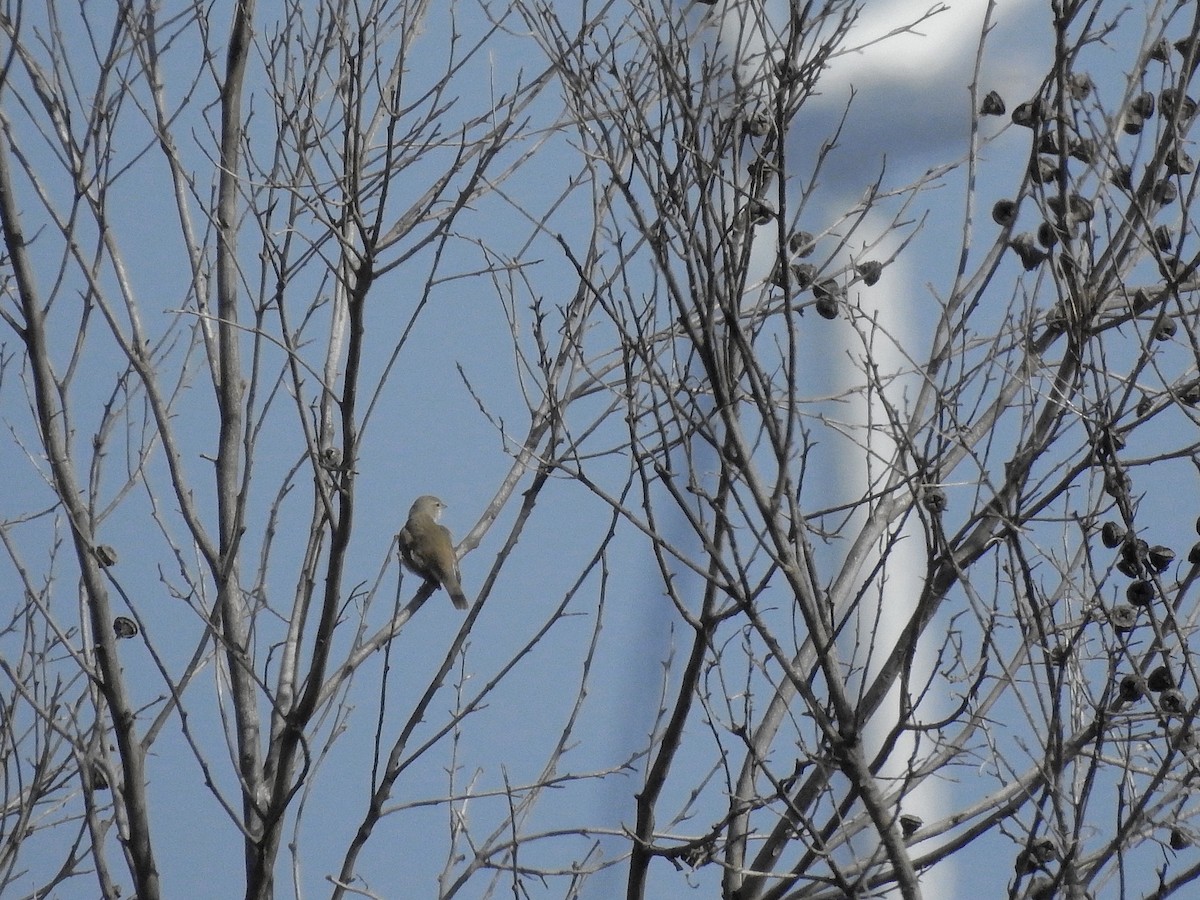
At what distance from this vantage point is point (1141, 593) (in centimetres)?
234

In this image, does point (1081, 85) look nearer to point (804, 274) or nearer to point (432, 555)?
point (804, 274)

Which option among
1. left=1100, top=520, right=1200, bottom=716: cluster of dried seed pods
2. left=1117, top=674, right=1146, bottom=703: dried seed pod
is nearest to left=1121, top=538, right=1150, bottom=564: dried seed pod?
left=1100, top=520, right=1200, bottom=716: cluster of dried seed pods

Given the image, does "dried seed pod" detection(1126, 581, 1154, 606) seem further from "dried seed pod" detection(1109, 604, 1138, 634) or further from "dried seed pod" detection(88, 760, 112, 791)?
"dried seed pod" detection(88, 760, 112, 791)

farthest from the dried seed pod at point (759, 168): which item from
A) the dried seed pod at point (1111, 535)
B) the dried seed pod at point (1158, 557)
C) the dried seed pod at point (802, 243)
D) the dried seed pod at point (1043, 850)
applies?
the dried seed pod at point (1043, 850)

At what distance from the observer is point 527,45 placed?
688 cm

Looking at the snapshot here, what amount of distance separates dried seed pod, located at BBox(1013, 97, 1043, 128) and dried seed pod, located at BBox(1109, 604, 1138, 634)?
0.92m

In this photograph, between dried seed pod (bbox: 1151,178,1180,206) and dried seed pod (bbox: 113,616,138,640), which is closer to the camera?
dried seed pod (bbox: 1151,178,1180,206)

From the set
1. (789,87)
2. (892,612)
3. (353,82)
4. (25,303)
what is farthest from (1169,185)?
(892,612)

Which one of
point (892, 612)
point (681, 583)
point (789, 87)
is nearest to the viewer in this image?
point (789, 87)

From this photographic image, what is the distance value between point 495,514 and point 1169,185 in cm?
194

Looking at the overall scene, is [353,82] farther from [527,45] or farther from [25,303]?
[527,45]

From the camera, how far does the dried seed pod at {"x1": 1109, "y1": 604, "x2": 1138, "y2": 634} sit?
2.42 metres

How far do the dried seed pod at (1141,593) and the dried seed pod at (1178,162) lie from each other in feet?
2.53

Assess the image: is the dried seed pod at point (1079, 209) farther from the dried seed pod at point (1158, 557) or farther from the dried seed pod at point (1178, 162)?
the dried seed pod at point (1158, 557)
